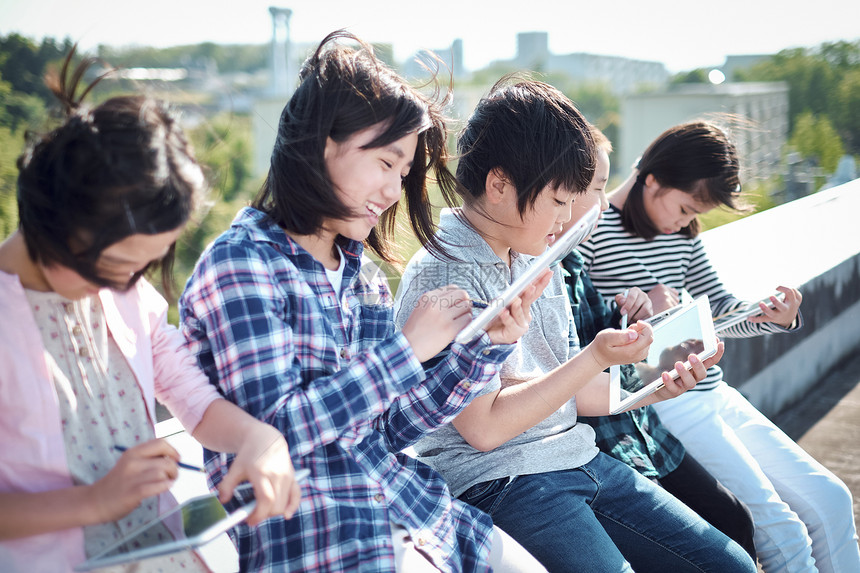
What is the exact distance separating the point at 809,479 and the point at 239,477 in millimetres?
1620

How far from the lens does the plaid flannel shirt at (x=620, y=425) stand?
1901mm

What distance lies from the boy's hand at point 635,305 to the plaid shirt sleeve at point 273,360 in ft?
3.36

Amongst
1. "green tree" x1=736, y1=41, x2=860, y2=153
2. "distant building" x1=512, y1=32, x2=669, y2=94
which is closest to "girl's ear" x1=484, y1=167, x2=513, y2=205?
"green tree" x1=736, y1=41, x2=860, y2=153

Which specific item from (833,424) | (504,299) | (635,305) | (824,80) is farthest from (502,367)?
(824,80)

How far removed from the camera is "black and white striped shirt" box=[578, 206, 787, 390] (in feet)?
7.64

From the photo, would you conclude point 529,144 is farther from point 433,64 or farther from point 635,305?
point 635,305

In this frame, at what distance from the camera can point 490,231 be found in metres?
1.74

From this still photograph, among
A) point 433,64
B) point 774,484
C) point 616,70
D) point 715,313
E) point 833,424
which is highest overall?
point 616,70

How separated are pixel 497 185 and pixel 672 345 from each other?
0.62 metres

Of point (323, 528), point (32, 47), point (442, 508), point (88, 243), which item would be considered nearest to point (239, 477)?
point (323, 528)

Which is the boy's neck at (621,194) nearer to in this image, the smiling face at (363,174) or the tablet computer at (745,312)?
the tablet computer at (745,312)

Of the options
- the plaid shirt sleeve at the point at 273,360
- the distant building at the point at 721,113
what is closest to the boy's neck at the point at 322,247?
the plaid shirt sleeve at the point at 273,360

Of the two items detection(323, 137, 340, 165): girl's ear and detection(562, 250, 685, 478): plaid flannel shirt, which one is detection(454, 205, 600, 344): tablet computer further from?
detection(562, 250, 685, 478): plaid flannel shirt

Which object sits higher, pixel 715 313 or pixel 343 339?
pixel 343 339
